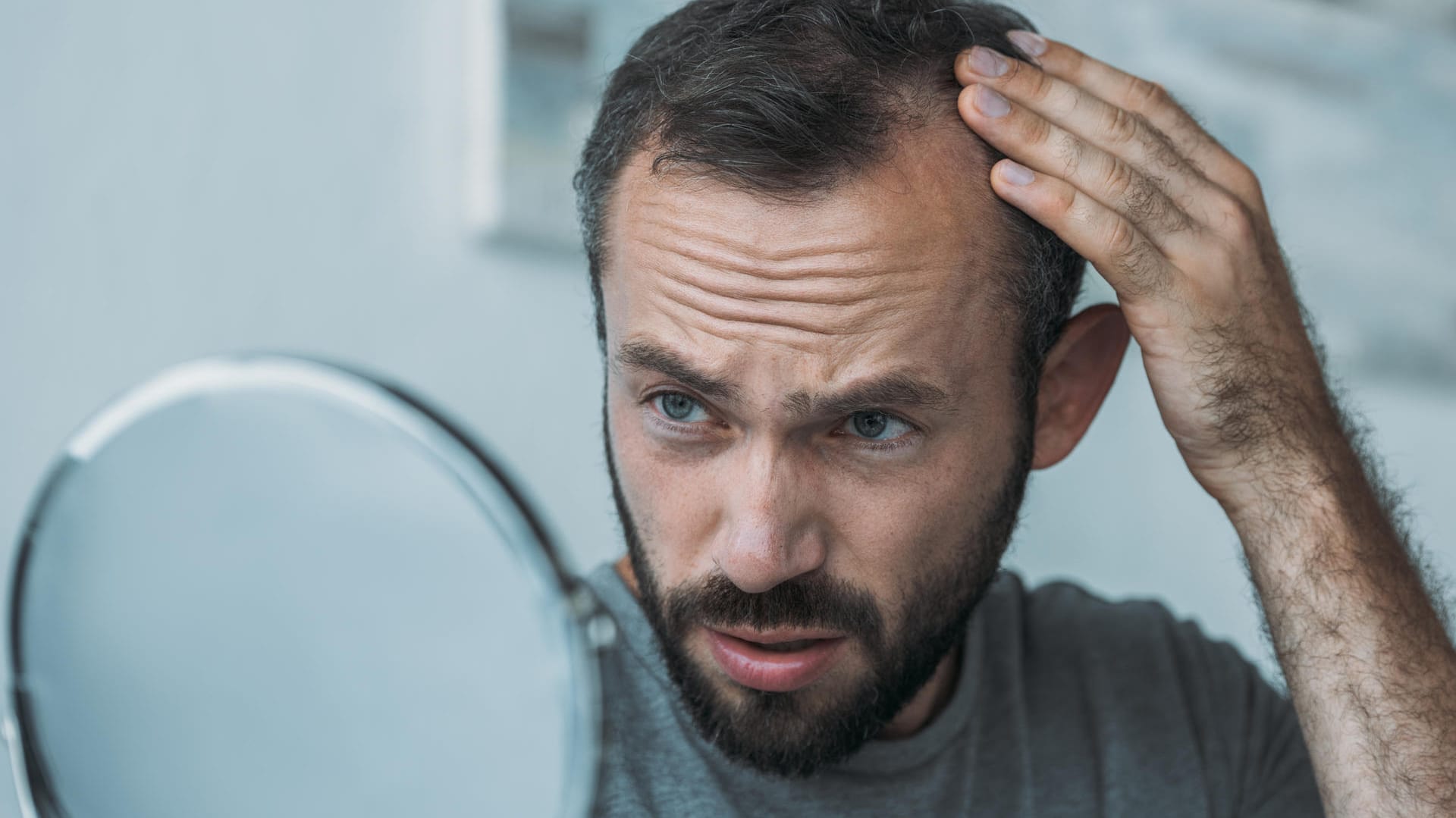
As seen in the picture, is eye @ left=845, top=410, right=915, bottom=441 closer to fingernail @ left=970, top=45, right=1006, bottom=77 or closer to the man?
A: the man

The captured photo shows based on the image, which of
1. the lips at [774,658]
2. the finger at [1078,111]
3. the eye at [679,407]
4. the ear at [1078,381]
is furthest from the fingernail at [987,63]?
the lips at [774,658]

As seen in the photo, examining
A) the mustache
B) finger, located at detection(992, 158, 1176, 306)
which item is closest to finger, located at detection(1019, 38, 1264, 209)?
finger, located at detection(992, 158, 1176, 306)

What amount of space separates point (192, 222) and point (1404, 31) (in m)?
2.30

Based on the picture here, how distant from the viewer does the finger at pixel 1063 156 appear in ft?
3.68

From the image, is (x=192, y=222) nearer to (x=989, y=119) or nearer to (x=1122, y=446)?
(x=989, y=119)

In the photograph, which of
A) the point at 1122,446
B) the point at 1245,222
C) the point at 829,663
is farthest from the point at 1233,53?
the point at 829,663

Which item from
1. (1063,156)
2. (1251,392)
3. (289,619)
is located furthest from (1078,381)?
(289,619)

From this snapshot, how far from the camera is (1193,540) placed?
8.16 feet

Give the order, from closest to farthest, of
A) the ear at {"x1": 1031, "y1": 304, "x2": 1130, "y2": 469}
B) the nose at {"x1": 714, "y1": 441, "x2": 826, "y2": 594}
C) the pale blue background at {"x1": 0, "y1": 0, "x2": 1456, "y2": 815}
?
the nose at {"x1": 714, "y1": 441, "x2": 826, "y2": 594}
the ear at {"x1": 1031, "y1": 304, "x2": 1130, "y2": 469}
the pale blue background at {"x1": 0, "y1": 0, "x2": 1456, "y2": 815}

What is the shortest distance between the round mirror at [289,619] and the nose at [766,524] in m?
0.38

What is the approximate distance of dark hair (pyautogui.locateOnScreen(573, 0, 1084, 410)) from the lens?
1080 mm

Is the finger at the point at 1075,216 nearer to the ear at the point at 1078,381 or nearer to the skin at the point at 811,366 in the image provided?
Result: the skin at the point at 811,366

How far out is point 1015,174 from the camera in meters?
1.12

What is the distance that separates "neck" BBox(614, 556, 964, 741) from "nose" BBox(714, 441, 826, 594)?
209 mm
